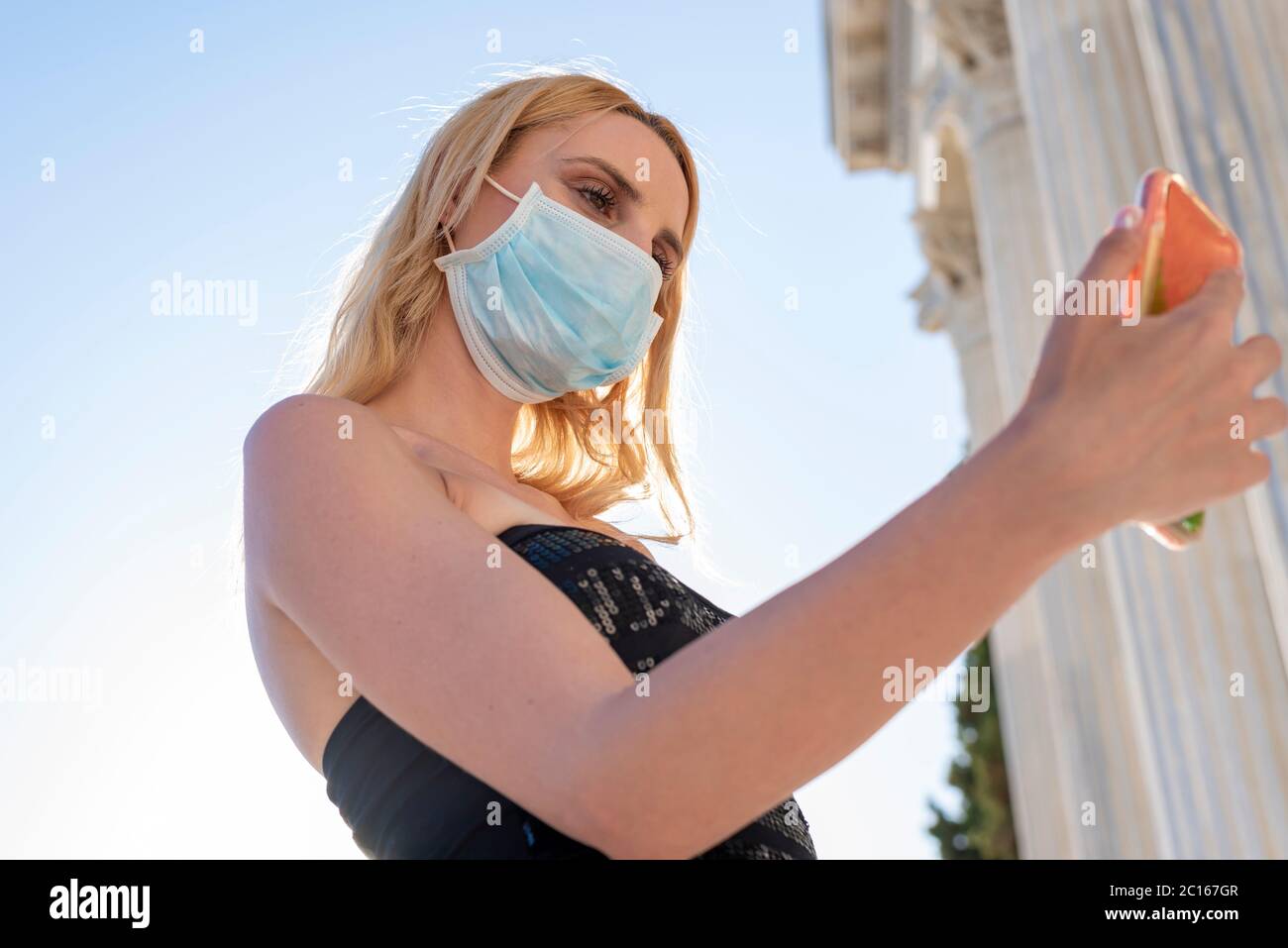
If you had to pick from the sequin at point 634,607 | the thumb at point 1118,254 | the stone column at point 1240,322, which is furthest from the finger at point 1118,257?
the stone column at point 1240,322

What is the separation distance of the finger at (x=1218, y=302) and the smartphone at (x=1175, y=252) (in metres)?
0.07

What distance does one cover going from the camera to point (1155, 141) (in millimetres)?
10094

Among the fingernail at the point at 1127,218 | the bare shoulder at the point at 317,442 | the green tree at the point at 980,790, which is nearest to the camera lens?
the fingernail at the point at 1127,218

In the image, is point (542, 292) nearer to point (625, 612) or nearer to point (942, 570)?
point (625, 612)

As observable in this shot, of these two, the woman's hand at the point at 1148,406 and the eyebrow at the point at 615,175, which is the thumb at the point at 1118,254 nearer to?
the woman's hand at the point at 1148,406

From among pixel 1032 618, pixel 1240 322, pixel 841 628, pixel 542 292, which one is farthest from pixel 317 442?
pixel 1032 618

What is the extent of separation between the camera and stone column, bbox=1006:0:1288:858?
286 inches

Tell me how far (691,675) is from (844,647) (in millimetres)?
177

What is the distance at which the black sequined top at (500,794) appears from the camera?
1.84 meters

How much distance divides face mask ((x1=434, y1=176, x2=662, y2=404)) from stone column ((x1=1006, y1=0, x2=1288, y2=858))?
5.02m

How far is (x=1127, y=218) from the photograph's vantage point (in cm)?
144
